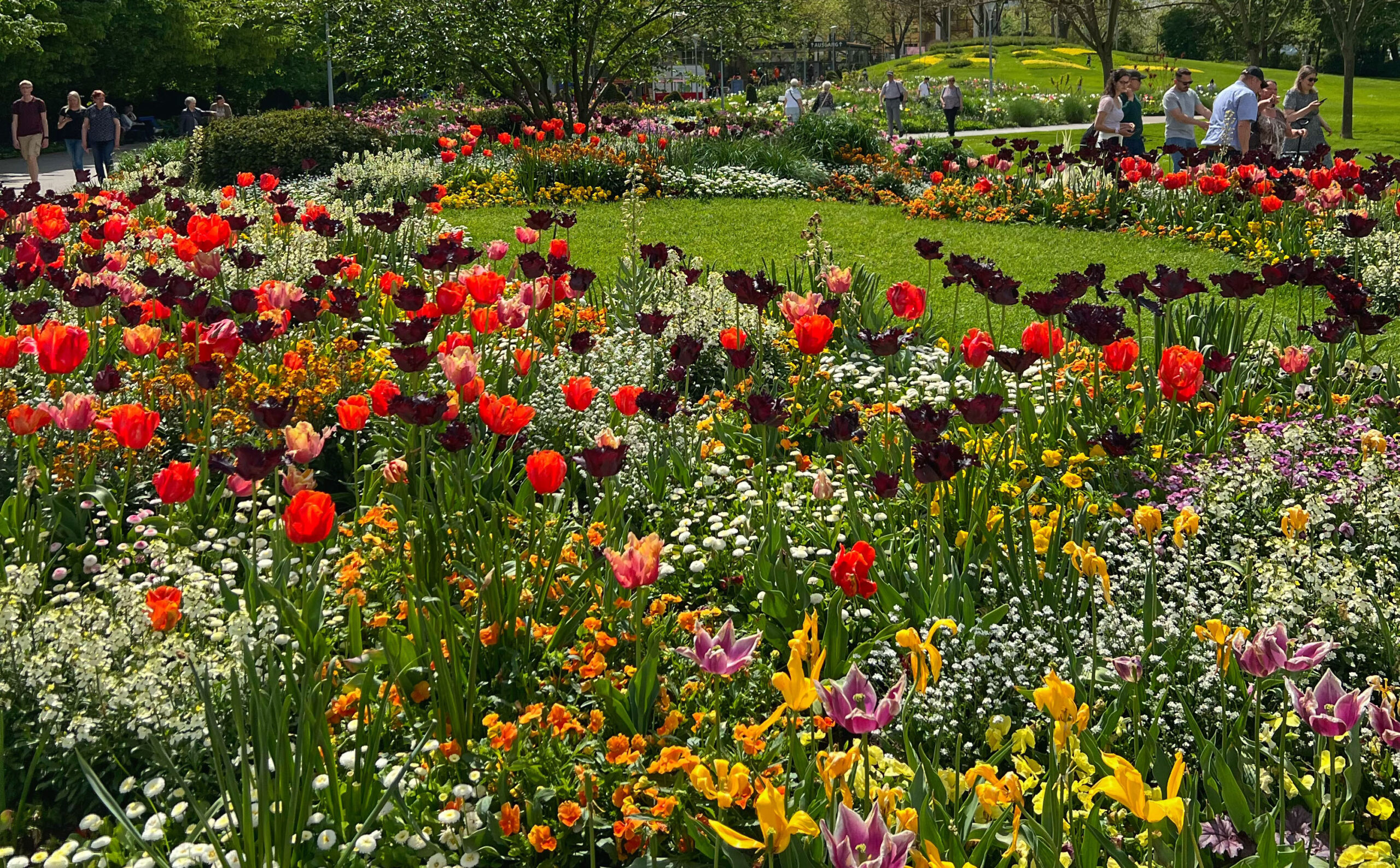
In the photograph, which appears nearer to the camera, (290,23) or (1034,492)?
(1034,492)

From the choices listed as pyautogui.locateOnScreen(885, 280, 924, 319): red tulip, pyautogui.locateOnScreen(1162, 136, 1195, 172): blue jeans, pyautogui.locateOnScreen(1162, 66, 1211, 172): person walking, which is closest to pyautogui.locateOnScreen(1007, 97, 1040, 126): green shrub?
pyautogui.locateOnScreen(1162, 66, 1211, 172): person walking

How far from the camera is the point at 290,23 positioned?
65.1ft

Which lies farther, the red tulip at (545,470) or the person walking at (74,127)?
the person walking at (74,127)

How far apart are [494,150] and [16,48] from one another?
16.6 metres

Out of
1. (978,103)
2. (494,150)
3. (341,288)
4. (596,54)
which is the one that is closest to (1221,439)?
Answer: (341,288)

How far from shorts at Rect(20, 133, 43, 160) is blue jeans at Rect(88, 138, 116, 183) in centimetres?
86

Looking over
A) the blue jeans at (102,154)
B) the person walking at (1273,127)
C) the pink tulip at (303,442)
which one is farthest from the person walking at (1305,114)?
the blue jeans at (102,154)

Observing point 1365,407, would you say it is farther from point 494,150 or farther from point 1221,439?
point 494,150

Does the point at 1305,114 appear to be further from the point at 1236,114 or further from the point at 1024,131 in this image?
the point at 1024,131

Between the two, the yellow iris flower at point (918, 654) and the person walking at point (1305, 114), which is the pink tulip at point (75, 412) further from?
the person walking at point (1305, 114)

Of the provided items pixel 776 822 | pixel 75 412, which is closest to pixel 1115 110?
pixel 75 412

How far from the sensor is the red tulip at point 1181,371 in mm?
3496

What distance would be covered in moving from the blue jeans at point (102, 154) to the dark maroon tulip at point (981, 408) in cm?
1670

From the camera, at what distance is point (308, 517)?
2.27 meters
